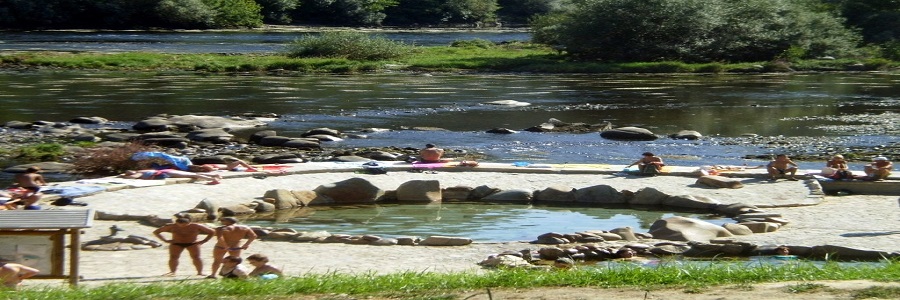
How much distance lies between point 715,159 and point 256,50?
49.1 m

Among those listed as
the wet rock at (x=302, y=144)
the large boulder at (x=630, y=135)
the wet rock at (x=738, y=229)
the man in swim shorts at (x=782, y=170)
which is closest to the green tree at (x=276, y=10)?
the large boulder at (x=630, y=135)

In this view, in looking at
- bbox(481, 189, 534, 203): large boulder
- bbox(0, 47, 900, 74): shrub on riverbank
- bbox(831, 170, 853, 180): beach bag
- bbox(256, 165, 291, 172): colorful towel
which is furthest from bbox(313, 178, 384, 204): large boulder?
bbox(0, 47, 900, 74): shrub on riverbank

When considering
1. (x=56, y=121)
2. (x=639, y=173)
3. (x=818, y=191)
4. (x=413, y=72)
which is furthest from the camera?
(x=413, y=72)

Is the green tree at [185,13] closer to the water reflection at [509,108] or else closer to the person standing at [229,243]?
the water reflection at [509,108]

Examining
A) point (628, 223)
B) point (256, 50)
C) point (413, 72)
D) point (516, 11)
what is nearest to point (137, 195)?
point (628, 223)

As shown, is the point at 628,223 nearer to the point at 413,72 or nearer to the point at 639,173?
the point at 639,173

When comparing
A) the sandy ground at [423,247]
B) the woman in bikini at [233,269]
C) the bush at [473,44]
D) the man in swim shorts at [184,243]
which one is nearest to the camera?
the woman in bikini at [233,269]

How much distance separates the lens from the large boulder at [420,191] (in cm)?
2378

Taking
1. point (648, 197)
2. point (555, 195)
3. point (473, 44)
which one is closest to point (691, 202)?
point (648, 197)

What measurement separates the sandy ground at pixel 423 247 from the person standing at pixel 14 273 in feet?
0.73

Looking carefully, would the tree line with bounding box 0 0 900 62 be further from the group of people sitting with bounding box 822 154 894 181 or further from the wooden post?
the wooden post

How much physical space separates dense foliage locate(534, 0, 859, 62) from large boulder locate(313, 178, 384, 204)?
45285 millimetres

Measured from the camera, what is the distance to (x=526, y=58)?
69.6m

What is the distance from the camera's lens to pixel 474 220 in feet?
71.5
